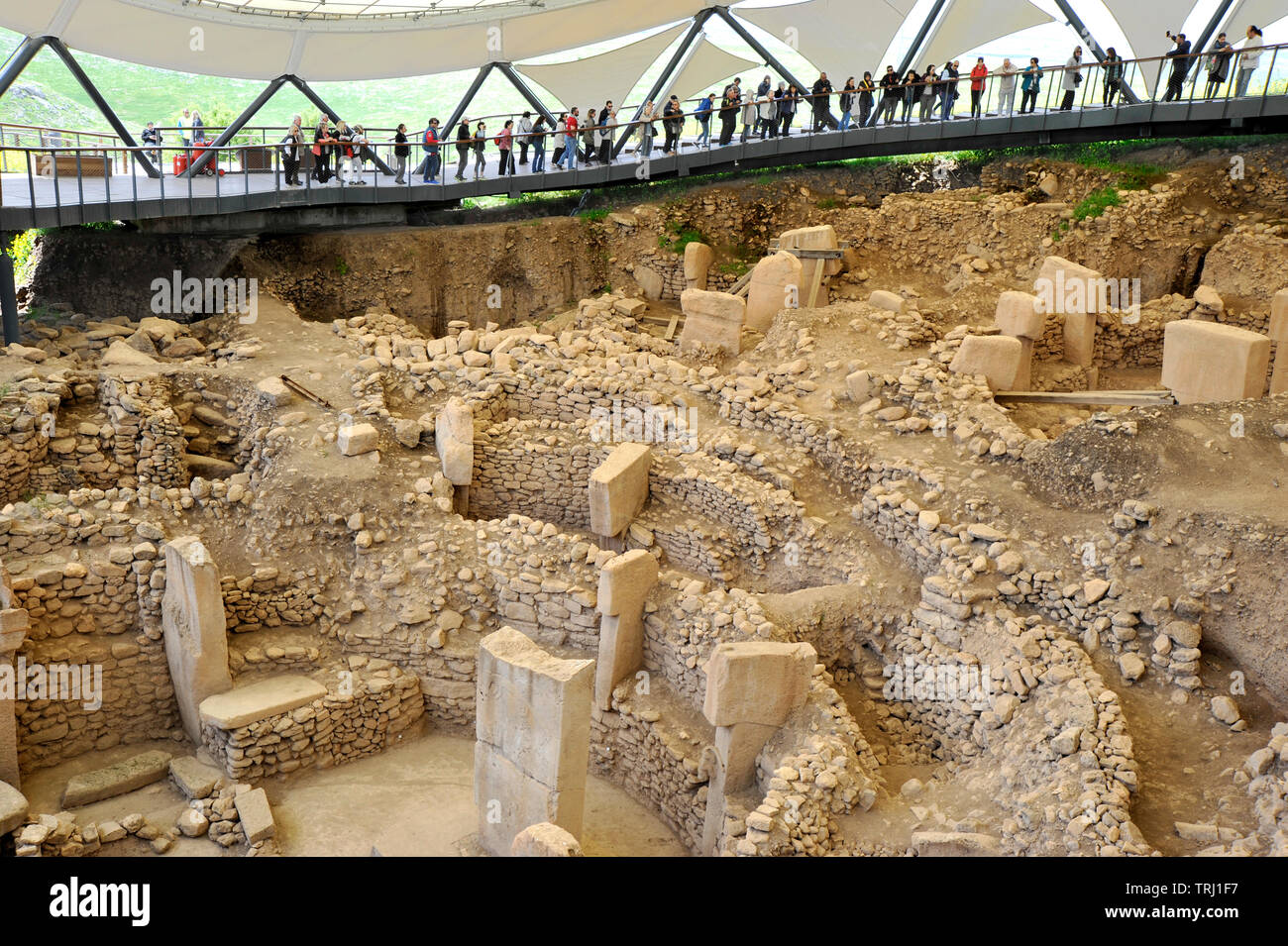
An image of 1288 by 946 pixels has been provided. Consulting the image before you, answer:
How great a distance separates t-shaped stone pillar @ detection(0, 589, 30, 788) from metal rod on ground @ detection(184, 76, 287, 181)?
29.1ft

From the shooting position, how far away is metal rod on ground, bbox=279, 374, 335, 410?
13875 mm

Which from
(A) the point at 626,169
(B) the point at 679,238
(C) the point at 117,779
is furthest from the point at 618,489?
(A) the point at 626,169

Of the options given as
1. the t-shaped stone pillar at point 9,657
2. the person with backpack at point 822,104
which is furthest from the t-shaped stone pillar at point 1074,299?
the t-shaped stone pillar at point 9,657

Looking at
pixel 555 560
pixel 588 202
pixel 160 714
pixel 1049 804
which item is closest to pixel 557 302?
pixel 588 202

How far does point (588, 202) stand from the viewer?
20.7m

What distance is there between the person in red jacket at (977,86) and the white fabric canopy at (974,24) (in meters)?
1.33

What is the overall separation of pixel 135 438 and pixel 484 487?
396 cm

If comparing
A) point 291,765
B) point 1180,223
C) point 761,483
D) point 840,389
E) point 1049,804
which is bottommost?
point 291,765

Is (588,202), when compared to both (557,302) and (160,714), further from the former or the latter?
(160,714)

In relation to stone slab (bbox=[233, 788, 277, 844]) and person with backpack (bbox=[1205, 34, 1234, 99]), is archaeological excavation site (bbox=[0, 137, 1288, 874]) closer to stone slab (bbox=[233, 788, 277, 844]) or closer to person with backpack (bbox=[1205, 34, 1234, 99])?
stone slab (bbox=[233, 788, 277, 844])

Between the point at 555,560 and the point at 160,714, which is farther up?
the point at 555,560

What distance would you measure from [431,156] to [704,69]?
566 centimetres

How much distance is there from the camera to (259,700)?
35.9 ft

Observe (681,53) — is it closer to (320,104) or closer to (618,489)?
(320,104)
